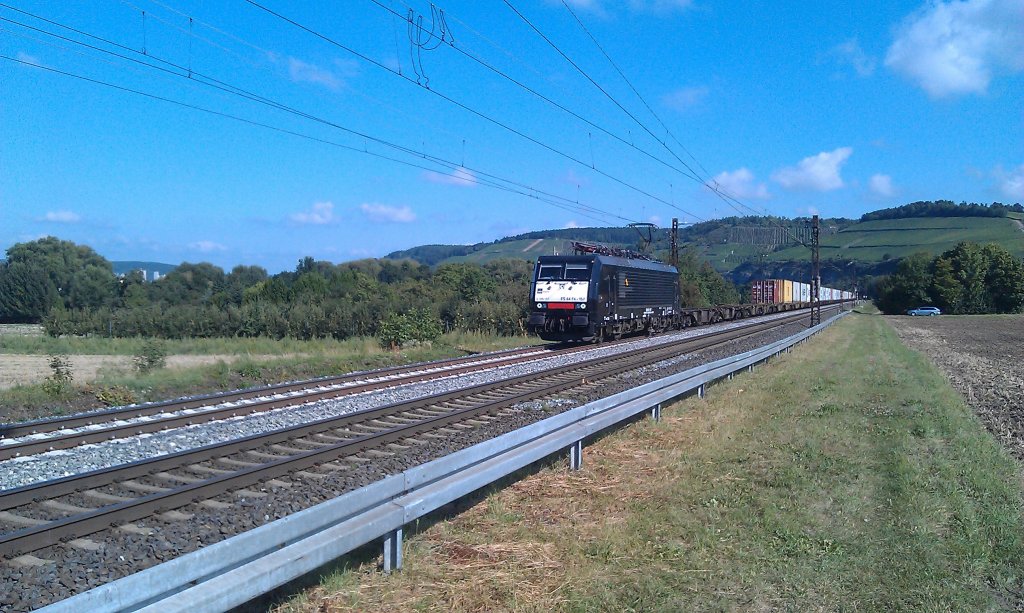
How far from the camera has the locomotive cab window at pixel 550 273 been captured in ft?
83.7

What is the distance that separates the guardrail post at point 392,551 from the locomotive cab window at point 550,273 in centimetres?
2068

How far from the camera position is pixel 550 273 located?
25.7 m

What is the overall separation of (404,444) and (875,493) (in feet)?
17.8

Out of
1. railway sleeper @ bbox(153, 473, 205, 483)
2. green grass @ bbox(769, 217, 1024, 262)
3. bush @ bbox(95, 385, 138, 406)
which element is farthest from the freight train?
green grass @ bbox(769, 217, 1024, 262)

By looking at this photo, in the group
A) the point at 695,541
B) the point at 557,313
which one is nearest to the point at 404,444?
the point at 695,541

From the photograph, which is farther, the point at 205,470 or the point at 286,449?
the point at 286,449

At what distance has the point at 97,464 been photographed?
8.25 metres

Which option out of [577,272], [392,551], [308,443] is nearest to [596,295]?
[577,272]

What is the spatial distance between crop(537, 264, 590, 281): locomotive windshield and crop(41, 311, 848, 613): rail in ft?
58.1

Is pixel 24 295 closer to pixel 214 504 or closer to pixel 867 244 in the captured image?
pixel 214 504

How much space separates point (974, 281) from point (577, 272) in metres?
82.9

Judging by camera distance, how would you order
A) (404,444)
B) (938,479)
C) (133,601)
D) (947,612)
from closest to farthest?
(133,601)
(947,612)
(938,479)
(404,444)

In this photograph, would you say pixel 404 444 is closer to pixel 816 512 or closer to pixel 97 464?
pixel 97 464

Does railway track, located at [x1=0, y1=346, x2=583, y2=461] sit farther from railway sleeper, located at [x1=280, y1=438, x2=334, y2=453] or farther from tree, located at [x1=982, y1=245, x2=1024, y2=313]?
tree, located at [x1=982, y1=245, x2=1024, y2=313]
